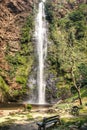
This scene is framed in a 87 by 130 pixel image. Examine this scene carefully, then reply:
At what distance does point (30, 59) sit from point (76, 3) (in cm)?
2355

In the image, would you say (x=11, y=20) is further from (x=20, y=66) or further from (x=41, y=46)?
(x=20, y=66)

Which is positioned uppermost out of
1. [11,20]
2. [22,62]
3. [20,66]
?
[11,20]

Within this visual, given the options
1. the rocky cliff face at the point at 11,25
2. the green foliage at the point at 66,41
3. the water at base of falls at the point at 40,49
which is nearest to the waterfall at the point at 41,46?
the water at base of falls at the point at 40,49

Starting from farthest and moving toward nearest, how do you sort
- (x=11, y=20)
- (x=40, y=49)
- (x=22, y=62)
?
(x=11, y=20) → (x=40, y=49) → (x=22, y=62)

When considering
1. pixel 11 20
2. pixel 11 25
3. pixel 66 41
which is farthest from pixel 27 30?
pixel 66 41

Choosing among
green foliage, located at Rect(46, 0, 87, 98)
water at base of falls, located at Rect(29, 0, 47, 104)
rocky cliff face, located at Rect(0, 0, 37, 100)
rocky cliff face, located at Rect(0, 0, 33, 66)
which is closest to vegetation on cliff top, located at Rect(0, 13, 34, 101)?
rocky cliff face, located at Rect(0, 0, 37, 100)

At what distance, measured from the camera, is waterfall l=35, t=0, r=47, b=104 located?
189ft

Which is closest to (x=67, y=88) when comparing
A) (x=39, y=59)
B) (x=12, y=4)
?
(x=39, y=59)

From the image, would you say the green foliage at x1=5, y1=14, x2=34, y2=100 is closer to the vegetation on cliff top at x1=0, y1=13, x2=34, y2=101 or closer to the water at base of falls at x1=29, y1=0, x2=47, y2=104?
the vegetation on cliff top at x1=0, y1=13, x2=34, y2=101

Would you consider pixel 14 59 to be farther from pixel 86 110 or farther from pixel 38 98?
pixel 86 110

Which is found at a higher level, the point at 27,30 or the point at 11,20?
the point at 11,20

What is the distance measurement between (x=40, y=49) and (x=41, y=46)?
92cm

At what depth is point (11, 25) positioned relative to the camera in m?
65.6

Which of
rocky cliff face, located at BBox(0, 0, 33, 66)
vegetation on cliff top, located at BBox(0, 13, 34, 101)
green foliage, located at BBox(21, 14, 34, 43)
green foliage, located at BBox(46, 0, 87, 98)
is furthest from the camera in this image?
green foliage, located at BBox(21, 14, 34, 43)
